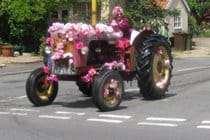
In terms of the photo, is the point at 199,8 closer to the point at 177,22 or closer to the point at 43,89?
the point at 177,22

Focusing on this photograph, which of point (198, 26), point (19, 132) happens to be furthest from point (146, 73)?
point (198, 26)

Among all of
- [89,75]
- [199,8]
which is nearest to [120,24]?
[89,75]

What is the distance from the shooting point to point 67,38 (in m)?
11.9

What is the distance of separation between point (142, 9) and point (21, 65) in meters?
8.23

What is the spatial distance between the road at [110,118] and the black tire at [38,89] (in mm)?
170

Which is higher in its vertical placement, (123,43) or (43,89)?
(123,43)

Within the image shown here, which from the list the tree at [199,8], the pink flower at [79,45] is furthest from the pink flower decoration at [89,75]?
the tree at [199,8]

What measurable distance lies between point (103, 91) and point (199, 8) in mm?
39740

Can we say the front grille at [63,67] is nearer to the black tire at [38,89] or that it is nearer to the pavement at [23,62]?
the black tire at [38,89]

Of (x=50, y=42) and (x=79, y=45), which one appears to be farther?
(x=50, y=42)

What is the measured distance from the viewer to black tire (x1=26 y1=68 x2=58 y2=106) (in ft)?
40.9

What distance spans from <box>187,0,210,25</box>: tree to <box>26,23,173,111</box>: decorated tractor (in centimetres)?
3647

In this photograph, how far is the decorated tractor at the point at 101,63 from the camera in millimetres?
11875

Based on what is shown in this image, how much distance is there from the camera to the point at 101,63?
41.7 feet
